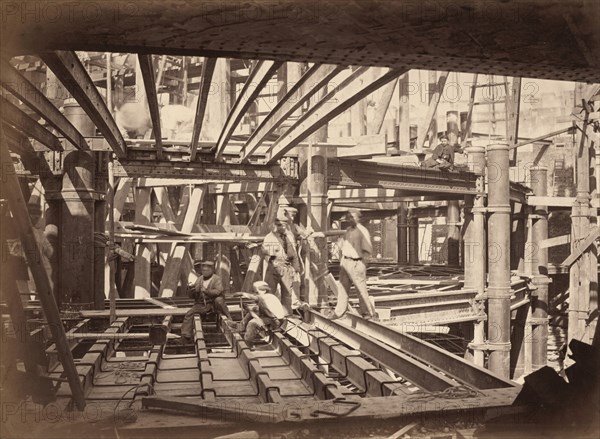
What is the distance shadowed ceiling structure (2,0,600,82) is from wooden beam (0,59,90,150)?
1.91ft

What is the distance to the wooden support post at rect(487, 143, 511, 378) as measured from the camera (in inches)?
571

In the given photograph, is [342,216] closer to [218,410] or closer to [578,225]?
[578,225]

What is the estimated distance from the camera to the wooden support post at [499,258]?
14492 mm

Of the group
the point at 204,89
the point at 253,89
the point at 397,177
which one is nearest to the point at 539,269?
the point at 397,177

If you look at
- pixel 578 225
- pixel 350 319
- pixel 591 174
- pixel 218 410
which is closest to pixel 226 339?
pixel 350 319

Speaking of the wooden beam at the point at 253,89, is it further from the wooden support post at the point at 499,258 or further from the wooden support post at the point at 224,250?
the wooden support post at the point at 224,250

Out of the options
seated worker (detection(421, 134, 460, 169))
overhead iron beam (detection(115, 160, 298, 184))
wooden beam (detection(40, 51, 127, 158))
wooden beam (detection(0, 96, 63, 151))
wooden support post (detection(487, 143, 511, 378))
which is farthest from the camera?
seated worker (detection(421, 134, 460, 169))

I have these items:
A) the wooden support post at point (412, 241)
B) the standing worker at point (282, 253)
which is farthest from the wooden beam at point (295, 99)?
A: the wooden support post at point (412, 241)

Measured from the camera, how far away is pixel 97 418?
5.09 m

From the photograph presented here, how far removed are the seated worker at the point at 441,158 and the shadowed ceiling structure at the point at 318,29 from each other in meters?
11.3

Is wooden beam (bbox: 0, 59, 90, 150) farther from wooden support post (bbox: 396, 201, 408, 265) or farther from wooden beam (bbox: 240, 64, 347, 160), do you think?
wooden support post (bbox: 396, 201, 408, 265)

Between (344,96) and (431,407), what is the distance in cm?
413

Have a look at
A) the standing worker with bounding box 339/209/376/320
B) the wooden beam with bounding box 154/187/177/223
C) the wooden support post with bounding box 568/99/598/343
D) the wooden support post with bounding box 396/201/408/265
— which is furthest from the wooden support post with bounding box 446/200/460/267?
the standing worker with bounding box 339/209/376/320

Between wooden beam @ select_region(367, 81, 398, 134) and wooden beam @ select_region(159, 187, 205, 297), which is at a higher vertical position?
wooden beam @ select_region(367, 81, 398, 134)
